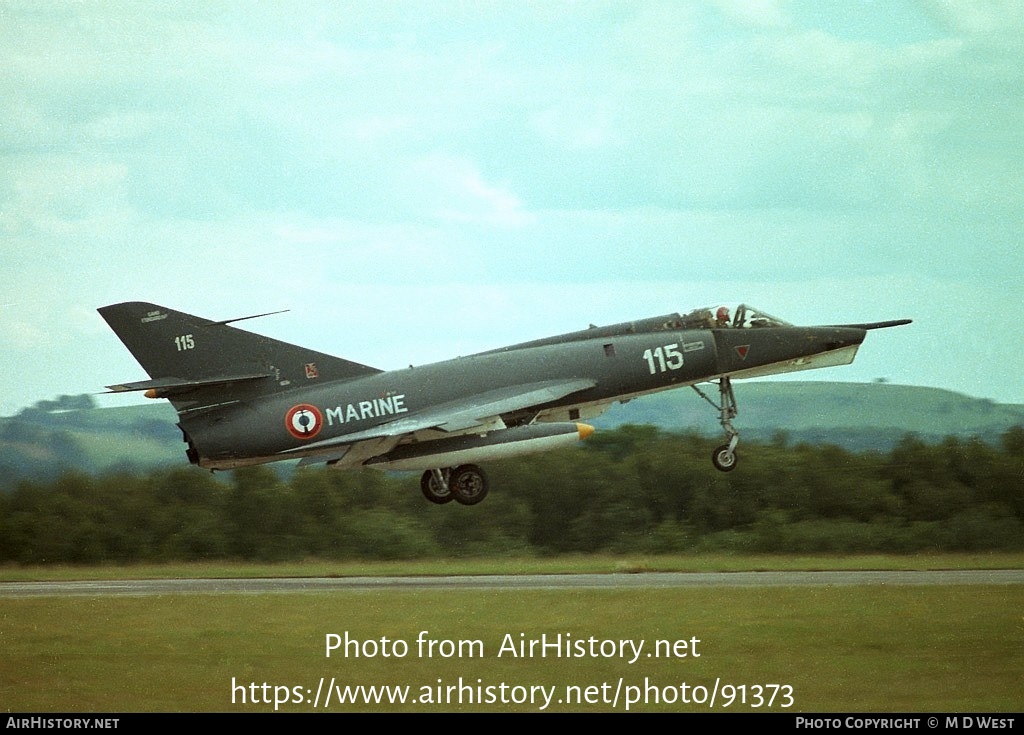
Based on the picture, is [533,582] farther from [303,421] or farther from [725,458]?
[303,421]

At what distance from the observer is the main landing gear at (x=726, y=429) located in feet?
85.9

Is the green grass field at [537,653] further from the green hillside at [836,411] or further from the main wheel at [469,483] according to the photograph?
the green hillside at [836,411]

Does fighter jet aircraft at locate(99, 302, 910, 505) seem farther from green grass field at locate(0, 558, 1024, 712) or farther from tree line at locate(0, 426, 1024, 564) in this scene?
tree line at locate(0, 426, 1024, 564)

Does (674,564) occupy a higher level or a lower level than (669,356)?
lower

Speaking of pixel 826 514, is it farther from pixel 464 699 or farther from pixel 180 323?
pixel 464 699

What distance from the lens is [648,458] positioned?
36.3 m

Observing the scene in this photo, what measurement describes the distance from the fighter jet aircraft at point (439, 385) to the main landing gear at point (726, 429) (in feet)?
0.08

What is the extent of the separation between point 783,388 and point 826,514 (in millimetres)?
11228

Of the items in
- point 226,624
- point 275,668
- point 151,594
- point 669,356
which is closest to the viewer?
point 275,668

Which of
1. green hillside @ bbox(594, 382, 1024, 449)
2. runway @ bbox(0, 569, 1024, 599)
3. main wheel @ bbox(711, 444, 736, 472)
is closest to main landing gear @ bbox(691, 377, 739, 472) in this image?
main wheel @ bbox(711, 444, 736, 472)

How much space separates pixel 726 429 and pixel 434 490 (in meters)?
5.60

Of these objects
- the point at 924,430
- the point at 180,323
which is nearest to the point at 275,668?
the point at 180,323

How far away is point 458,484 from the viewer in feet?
86.3

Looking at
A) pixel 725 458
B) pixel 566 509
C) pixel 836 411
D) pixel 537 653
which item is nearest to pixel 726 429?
pixel 725 458
